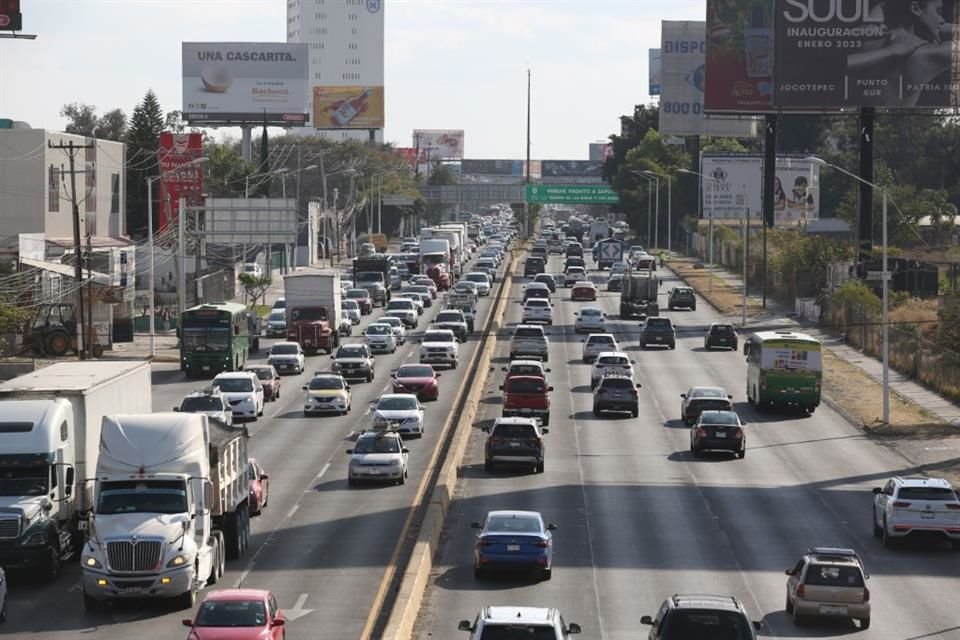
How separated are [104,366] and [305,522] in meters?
5.81

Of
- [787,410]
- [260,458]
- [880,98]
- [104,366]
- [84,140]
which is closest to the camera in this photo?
[104,366]

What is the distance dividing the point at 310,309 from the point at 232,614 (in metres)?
58.4

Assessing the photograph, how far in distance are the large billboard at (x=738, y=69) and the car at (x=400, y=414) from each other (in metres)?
66.1

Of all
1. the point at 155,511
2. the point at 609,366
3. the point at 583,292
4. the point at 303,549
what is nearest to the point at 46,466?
the point at 155,511

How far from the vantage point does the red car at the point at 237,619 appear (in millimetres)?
25625

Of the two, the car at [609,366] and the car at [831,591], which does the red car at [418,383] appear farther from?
the car at [831,591]

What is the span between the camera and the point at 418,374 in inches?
2618

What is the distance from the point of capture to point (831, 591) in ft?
101

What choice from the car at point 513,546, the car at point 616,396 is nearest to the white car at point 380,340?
the car at point 616,396

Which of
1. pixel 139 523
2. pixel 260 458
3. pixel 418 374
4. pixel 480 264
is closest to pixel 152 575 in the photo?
pixel 139 523

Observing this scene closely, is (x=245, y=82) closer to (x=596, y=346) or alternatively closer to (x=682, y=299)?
(x=682, y=299)

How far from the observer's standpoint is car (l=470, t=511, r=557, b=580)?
34344mm

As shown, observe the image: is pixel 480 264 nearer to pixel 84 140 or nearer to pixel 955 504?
pixel 84 140

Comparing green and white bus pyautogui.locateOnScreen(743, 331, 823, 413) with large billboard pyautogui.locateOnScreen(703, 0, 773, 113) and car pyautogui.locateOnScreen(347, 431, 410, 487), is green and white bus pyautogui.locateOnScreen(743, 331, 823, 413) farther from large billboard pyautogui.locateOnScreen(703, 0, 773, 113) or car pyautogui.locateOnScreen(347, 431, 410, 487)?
large billboard pyautogui.locateOnScreen(703, 0, 773, 113)
